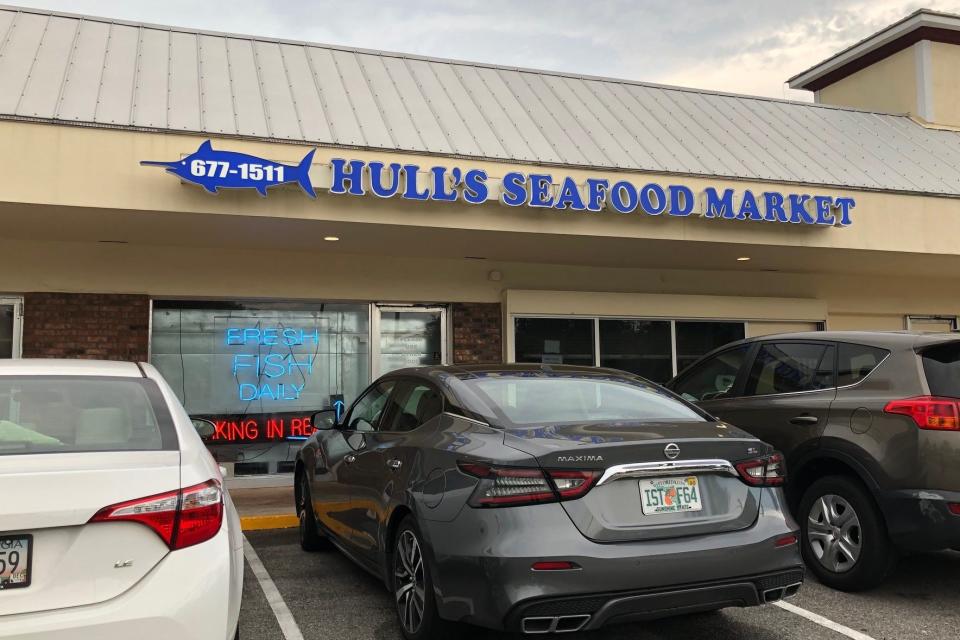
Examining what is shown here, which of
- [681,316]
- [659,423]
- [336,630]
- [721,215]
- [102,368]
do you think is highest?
[721,215]

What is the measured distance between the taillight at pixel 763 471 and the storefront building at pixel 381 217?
5240mm

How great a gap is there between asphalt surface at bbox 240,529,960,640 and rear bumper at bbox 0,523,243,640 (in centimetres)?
145

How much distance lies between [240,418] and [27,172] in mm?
4012

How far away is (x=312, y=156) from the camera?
800 cm

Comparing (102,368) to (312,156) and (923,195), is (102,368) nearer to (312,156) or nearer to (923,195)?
(312,156)

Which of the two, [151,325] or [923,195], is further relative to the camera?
[923,195]

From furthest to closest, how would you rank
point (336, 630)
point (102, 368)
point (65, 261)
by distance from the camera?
point (65, 261) < point (336, 630) < point (102, 368)

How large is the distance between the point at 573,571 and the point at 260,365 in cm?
766

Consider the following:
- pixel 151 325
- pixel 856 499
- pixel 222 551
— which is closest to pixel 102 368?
pixel 222 551

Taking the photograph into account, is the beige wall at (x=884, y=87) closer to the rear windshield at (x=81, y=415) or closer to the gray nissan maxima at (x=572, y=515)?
the gray nissan maxima at (x=572, y=515)

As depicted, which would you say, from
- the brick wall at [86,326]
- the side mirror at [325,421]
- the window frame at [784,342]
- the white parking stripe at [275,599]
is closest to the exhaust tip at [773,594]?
the window frame at [784,342]

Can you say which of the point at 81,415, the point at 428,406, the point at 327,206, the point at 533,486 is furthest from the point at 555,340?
the point at 81,415

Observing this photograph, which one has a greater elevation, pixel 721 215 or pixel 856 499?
pixel 721 215

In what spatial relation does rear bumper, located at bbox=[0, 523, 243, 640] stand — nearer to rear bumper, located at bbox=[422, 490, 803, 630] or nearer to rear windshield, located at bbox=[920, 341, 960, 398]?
rear bumper, located at bbox=[422, 490, 803, 630]
